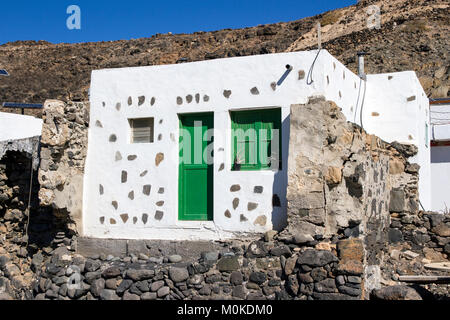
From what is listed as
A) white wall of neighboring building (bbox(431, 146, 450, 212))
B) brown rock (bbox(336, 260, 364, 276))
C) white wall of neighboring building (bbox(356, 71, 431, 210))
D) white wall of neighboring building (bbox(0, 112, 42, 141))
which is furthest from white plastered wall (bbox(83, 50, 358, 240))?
white wall of neighboring building (bbox(431, 146, 450, 212))

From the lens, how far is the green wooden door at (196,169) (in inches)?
381

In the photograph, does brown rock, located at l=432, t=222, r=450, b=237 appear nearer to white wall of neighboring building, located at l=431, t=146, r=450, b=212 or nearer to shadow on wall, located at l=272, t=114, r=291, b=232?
white wall of neighboring building, located at l=431, t=146, r=450, b=212

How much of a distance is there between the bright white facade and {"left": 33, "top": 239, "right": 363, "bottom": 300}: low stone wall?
0.55 metres

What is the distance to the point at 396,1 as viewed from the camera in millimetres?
38625

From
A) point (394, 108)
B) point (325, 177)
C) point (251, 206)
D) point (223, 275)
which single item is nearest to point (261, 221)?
point (251, 206)

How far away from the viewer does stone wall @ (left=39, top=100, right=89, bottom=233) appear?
32.5 feet

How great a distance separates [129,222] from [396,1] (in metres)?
34.1

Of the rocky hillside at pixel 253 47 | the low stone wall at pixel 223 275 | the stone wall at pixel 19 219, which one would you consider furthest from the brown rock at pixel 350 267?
the rocky hillside at pixel 253 47

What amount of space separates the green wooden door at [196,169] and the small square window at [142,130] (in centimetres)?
66

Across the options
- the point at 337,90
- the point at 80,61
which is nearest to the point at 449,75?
the point at 337,90

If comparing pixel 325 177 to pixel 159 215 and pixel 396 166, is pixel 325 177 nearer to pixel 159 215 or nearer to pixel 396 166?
pixel 159 215

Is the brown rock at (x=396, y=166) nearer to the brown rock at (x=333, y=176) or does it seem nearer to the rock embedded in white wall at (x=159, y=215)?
the brown rock at (x=333, y=176)

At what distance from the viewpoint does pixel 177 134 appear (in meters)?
9.84
